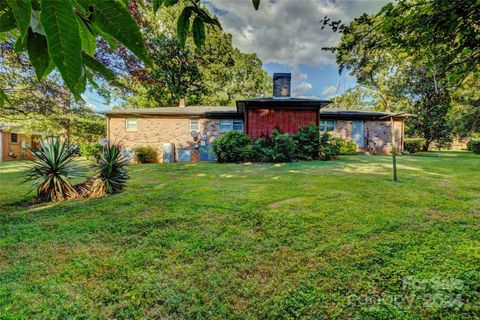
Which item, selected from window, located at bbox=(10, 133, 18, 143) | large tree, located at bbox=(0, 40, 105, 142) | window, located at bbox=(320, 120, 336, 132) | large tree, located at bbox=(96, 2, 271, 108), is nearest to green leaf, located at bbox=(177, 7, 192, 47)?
large tree, located at bbox=(0, 40, 105, 142)

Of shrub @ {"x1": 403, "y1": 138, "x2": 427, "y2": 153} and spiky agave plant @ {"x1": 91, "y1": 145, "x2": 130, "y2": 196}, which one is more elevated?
shrub @ {"x1": 403, "y1": 138, "x2": 427, "y2": 153}

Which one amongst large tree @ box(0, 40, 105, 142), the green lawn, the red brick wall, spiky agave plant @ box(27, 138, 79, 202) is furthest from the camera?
the red brick wall

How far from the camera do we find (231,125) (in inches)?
624

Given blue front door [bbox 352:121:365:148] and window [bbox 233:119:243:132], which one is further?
blue front door [bbox 352:121:365:148]

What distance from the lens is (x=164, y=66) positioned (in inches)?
876

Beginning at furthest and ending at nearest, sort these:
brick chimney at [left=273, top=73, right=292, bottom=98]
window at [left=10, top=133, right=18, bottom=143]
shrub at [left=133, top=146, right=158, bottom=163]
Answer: window at [left=10, top=133, right=18, bottom=143] → shrub at [left=133, top=146, right=158, bottom=163] → brick chimney at [left=273, top=73, right=292, bottom=98]

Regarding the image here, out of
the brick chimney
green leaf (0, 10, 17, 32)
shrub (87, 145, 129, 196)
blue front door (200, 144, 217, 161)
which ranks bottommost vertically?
shrub (87, 145, 129, 196)

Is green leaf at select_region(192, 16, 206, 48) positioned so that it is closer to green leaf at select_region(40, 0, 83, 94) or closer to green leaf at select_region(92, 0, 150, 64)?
green leaf at select_region(92, 0, 150, 64)

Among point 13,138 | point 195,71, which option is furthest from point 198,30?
point 13,138

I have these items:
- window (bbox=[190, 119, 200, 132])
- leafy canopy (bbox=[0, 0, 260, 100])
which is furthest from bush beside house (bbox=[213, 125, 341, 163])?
leafy canopy (bbox=[0, 0, 260, 100])

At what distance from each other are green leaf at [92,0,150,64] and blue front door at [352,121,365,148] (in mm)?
18597

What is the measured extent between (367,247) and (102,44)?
26.1 ft

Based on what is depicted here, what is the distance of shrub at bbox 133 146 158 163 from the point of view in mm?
14773

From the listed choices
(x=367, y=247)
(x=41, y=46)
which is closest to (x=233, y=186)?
(x=367, y=247)
